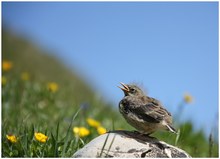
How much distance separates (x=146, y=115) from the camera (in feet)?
16.9

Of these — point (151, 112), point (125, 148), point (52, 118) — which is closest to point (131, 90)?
point (151, 112)

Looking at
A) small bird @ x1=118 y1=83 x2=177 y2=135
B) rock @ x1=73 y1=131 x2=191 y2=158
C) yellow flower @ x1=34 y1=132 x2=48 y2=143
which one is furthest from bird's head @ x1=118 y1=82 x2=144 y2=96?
yellow flower @ x1=34 y1=132 x2=48 y2=143

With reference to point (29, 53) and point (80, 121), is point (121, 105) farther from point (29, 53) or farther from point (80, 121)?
point (29, 53)

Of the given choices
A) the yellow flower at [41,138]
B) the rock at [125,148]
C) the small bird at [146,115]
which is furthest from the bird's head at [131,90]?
the yellow flower at [41,138]

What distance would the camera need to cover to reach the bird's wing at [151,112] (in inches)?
201

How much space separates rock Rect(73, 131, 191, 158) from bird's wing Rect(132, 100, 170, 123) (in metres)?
0.25

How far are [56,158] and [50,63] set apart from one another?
1245cm

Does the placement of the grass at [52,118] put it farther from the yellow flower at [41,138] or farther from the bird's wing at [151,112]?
the bird's wing at [151,112]

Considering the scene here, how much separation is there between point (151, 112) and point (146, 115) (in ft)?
0.20

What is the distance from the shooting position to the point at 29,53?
17672 mm

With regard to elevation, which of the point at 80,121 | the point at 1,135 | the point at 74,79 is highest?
the point at 1,135

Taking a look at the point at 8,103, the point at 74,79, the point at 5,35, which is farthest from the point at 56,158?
the point at 5,35

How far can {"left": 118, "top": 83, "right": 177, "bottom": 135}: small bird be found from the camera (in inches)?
202

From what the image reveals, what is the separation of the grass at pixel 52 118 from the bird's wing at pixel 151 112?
0.56 meters
